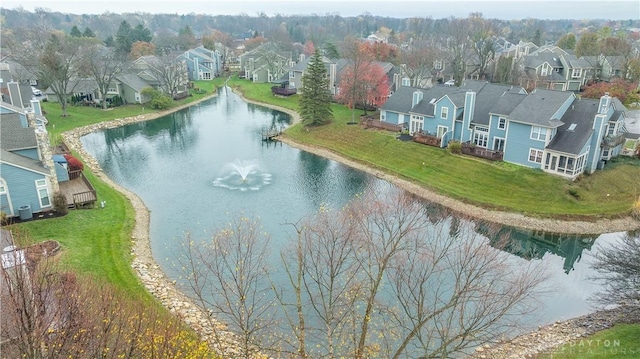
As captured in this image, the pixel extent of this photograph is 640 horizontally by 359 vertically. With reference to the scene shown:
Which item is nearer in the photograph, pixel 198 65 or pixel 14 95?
pixel 14 95

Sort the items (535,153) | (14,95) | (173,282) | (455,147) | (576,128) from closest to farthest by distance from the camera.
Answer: (173,282), (576,128), (535,153), (455,147), (14,95)

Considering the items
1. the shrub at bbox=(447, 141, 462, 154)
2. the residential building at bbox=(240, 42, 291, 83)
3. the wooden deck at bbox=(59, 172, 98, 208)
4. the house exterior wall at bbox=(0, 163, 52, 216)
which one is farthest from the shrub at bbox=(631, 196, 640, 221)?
the residential building at bbox=(240, 42, 291, 83)

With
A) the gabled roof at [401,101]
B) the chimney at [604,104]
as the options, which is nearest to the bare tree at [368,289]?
the chimney at [604,104]

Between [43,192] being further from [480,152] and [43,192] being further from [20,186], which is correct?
[480,152]

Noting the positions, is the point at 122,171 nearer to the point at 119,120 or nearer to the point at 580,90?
the point at 119,120

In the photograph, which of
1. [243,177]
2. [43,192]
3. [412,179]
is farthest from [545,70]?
[43,192]

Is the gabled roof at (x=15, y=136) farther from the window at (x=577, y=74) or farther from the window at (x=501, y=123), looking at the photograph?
the window at (x=577, y=74)
